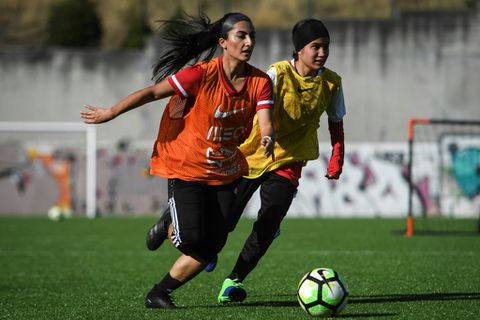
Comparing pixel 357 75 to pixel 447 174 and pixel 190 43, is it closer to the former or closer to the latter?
pixel 447 174

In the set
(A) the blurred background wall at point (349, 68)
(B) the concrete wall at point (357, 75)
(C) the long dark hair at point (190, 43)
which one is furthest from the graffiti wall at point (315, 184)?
(C) the long dark hair at point (190, 43)

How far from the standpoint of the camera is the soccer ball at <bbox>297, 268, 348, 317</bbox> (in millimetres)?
6148

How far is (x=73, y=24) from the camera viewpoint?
111ft

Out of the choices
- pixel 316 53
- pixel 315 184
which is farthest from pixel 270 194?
pixel 315 184

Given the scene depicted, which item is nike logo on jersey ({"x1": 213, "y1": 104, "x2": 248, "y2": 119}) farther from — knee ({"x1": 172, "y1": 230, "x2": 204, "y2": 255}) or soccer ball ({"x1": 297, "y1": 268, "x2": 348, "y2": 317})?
soccer ball ({"x1": 297, "y1": 268, "x2": 348, "y2": 317})

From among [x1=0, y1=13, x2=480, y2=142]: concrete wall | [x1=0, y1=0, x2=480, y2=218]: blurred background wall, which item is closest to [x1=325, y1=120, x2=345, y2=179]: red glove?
Answer: [x1=0, y1=0, x2=480, y2=218]: blurred background wall

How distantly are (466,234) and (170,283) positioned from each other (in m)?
10.8

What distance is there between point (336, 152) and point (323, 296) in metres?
1.69

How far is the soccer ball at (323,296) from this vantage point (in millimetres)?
6148

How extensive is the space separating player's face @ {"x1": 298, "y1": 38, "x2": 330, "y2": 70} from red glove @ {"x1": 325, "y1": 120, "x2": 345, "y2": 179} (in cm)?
60

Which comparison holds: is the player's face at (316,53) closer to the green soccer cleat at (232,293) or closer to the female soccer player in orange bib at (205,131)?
the female soccer player in orange bib at (205,131)

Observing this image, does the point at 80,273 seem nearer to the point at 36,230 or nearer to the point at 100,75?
the point at 36,230

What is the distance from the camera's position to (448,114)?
30.0 metres

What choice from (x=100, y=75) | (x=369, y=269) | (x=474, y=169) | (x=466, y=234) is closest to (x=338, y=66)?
(x=474, y=169)
